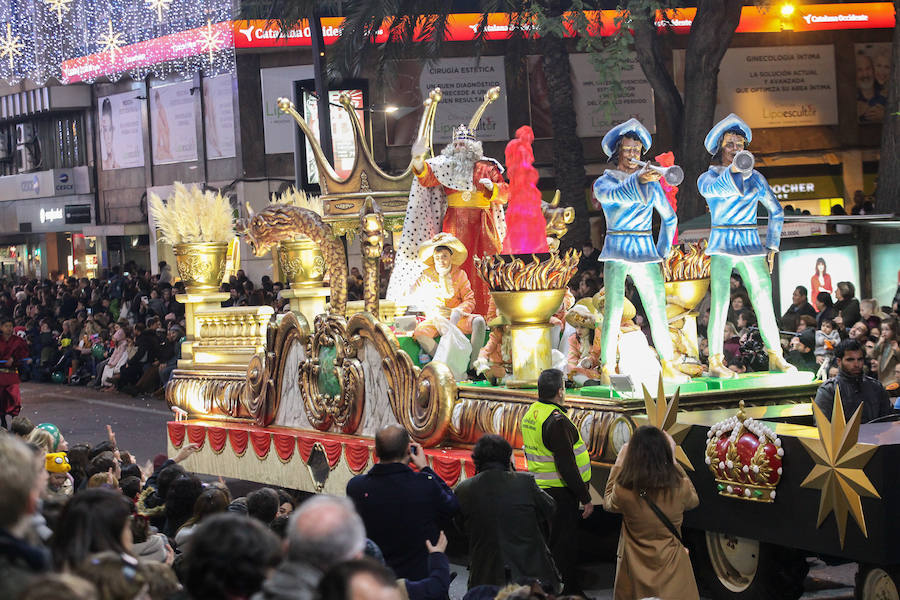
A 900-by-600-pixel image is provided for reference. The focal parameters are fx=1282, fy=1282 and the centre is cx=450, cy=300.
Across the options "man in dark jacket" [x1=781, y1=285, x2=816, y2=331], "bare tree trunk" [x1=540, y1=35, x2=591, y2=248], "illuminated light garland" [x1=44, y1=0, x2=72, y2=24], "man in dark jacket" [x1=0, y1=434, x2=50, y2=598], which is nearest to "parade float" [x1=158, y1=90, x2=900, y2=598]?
"man in dark jacket" [x1=781, y1=285, x2=816, y2=331]

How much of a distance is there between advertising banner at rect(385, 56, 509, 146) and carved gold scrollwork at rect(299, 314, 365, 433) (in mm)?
14654

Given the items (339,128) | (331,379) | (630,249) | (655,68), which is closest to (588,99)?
(339,128)

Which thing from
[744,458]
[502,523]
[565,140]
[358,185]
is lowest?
[502,523]

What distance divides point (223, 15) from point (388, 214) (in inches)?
466

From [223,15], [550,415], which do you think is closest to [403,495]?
[550,415]

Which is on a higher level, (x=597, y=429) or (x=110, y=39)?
(x=110, y=39)

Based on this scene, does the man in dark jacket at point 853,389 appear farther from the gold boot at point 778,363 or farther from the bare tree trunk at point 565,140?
the bare tree trunk at point 565,140

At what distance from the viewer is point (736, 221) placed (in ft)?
28.2

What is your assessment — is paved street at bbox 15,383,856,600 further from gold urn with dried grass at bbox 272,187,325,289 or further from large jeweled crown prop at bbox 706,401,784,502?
gold urn with dried grass at bbox 272,187,325,289

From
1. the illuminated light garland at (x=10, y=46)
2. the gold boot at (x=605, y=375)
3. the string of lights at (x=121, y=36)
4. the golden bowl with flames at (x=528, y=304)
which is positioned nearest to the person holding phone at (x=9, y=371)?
the string of lights at (x=121, y=36)

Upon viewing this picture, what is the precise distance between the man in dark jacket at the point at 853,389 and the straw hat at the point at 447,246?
3496 mm

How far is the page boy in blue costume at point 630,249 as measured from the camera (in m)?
8.55

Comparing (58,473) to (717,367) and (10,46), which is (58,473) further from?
(10,46)

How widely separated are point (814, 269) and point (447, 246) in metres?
7.73
